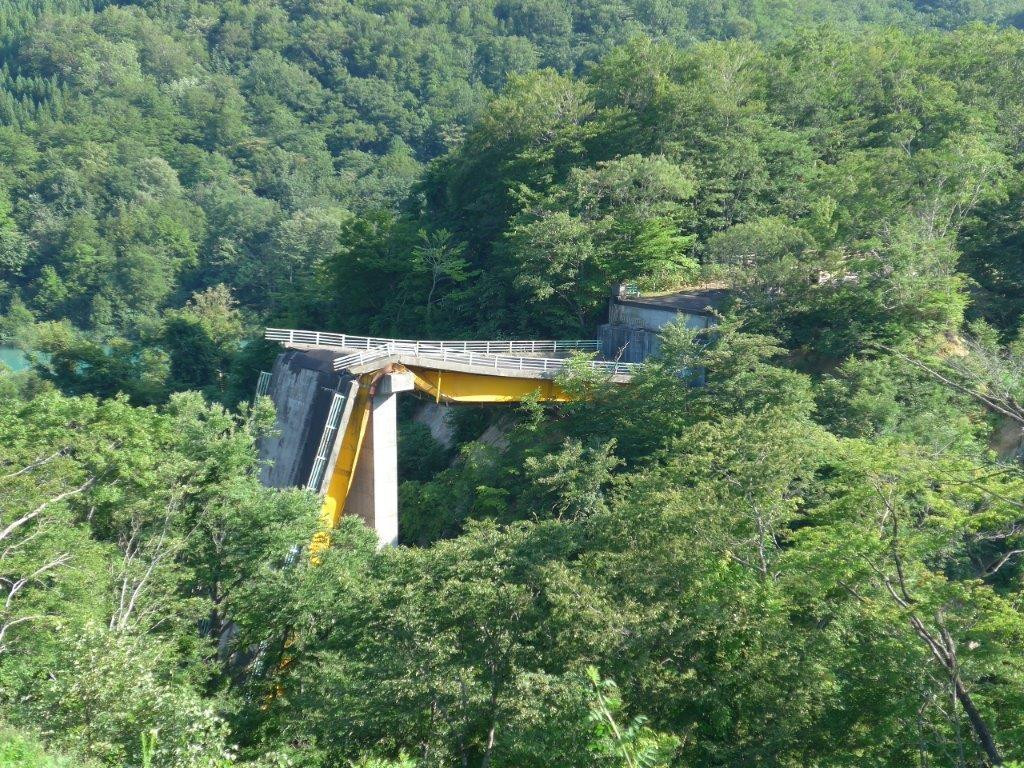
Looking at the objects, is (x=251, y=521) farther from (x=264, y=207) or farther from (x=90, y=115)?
(x=90, y=115)

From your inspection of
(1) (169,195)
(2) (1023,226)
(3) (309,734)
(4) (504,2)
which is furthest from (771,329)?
(4) (504,2)

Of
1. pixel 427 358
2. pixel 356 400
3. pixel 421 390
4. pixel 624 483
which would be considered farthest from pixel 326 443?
pixel 624 483

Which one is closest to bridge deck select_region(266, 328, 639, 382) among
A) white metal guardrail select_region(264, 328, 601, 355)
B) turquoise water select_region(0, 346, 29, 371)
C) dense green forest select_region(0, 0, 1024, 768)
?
white metal guardrail select_region(264, 328, 601, 355)

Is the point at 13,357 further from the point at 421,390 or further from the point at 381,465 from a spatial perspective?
the point at 381,465

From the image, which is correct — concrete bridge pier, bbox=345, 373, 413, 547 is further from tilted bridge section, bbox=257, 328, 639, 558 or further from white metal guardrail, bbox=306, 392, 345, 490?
white metal guardrail, bbox=306, 392, 345, 490

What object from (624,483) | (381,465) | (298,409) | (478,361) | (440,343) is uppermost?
(440,343)

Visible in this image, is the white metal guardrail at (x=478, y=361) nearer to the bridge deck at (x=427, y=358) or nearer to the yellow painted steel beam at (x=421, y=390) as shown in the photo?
the bridge deck at (x=427, y=358)
